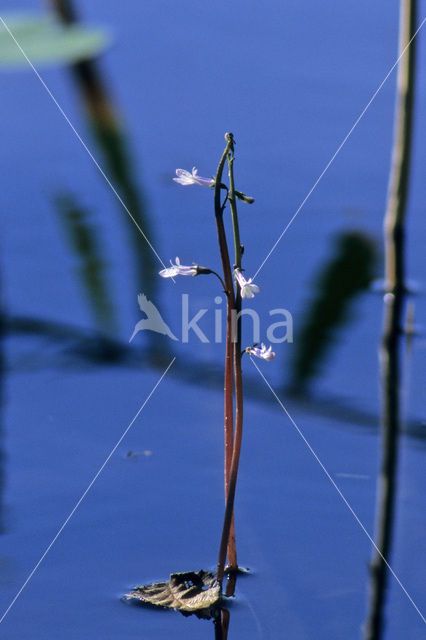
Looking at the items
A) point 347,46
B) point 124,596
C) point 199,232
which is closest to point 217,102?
point 347,46

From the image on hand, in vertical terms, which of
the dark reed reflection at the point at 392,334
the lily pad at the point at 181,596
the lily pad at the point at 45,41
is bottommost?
the lily pad at the point at 181,596

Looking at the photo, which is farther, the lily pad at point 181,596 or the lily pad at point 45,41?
the lily pad at point 45,41

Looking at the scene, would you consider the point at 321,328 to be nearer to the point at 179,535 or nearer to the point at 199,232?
the point at 199,232

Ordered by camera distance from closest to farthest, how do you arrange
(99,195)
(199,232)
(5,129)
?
(199,232) < (99,195) < (5,129)

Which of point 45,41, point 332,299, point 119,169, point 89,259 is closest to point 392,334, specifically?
point 332,299

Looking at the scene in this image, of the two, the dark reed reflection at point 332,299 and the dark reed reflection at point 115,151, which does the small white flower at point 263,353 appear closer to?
the dark reed reflection at point 332,299

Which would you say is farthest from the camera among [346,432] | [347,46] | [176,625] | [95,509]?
[347,46]

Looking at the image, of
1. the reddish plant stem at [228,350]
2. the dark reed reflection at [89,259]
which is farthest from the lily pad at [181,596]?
the dark reed reflection at [89,259]
